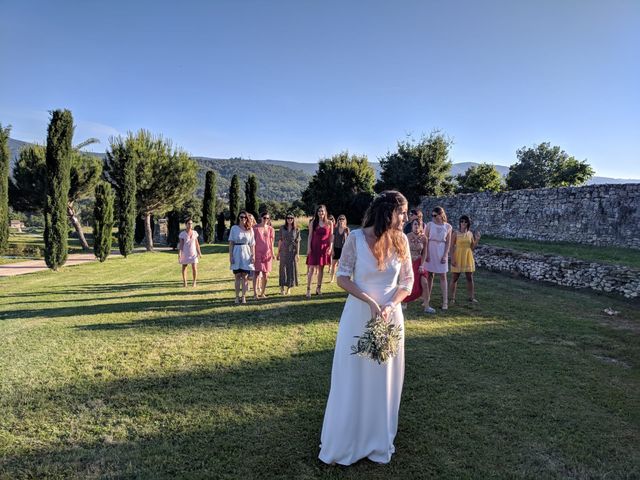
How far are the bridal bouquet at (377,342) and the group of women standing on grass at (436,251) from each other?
402cm

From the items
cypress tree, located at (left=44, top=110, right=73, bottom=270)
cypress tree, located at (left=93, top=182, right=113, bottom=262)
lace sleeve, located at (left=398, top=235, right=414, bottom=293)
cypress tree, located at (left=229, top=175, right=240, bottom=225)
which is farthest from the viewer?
cypress tree, located at (left=229, top=175, right=240, bottom=225)

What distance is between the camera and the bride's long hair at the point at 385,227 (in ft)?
9.37

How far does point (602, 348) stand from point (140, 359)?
610 centimetres

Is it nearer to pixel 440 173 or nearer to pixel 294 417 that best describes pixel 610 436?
pixel 294 417

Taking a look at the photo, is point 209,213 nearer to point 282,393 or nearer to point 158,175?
Answer: point 158,175

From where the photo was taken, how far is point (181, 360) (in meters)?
4.81

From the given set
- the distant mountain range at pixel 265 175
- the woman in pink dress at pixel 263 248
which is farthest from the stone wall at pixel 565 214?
the distant mountain range at pixel 265 175

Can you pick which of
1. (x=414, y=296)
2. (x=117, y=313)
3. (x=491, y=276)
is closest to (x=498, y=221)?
(x=491, y=276)

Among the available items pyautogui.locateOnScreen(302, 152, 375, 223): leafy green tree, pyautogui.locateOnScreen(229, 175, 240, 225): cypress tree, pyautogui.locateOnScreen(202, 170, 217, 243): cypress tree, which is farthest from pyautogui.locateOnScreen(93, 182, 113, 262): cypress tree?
pyautogui.locateOnScreen(302, 152, 375, 223): leafy green tree

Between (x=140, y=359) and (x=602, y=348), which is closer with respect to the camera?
(x=140, y=359)

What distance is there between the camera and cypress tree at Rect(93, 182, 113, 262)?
51.7 feet

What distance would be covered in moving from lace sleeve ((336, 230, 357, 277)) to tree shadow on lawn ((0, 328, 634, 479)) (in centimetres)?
140

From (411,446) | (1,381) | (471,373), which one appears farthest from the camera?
(471,373)

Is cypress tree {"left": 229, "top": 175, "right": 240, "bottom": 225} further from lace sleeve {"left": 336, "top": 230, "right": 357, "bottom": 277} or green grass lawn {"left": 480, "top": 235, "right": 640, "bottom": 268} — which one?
lace sleeve {"left": 336, "top": 230, "right": 357, "bottom": 277}
